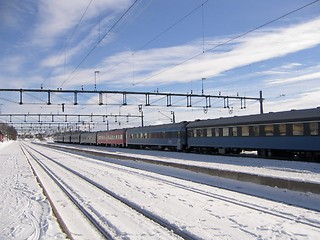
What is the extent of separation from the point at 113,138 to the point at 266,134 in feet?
128

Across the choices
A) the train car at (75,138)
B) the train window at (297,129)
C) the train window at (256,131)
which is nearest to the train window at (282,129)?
the train window at (297,129)

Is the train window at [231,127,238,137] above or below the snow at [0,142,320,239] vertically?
above

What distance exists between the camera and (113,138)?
197 feet

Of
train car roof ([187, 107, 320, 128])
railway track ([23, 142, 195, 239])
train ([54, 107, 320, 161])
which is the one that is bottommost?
railway track ([23, 142, 195, 239])

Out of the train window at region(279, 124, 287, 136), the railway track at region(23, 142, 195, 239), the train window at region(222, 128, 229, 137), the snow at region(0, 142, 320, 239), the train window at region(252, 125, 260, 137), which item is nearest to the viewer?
Result: the railway track at region(23, 142, 195, 239)

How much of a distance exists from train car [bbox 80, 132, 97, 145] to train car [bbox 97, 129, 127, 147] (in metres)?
3.14

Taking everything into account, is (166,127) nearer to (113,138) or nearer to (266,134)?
(266,134)

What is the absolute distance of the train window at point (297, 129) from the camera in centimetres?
2100

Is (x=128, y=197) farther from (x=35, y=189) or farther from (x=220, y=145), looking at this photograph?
(x=220, y=145)

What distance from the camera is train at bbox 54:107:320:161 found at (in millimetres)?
20703

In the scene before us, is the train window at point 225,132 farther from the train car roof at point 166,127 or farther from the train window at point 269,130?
the train car roof at point 166,127

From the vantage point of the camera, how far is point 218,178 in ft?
48.4

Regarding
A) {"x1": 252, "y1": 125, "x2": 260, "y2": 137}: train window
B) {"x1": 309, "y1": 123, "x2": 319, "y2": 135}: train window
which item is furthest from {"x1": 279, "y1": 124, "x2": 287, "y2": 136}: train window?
{"x1": 252, "y1": 125, "x2": 260, "y2": 137}: train window

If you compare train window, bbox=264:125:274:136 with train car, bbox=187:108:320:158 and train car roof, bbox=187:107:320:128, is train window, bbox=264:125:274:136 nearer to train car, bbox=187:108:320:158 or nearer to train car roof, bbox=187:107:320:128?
train car, bbox=187:108:320:158
